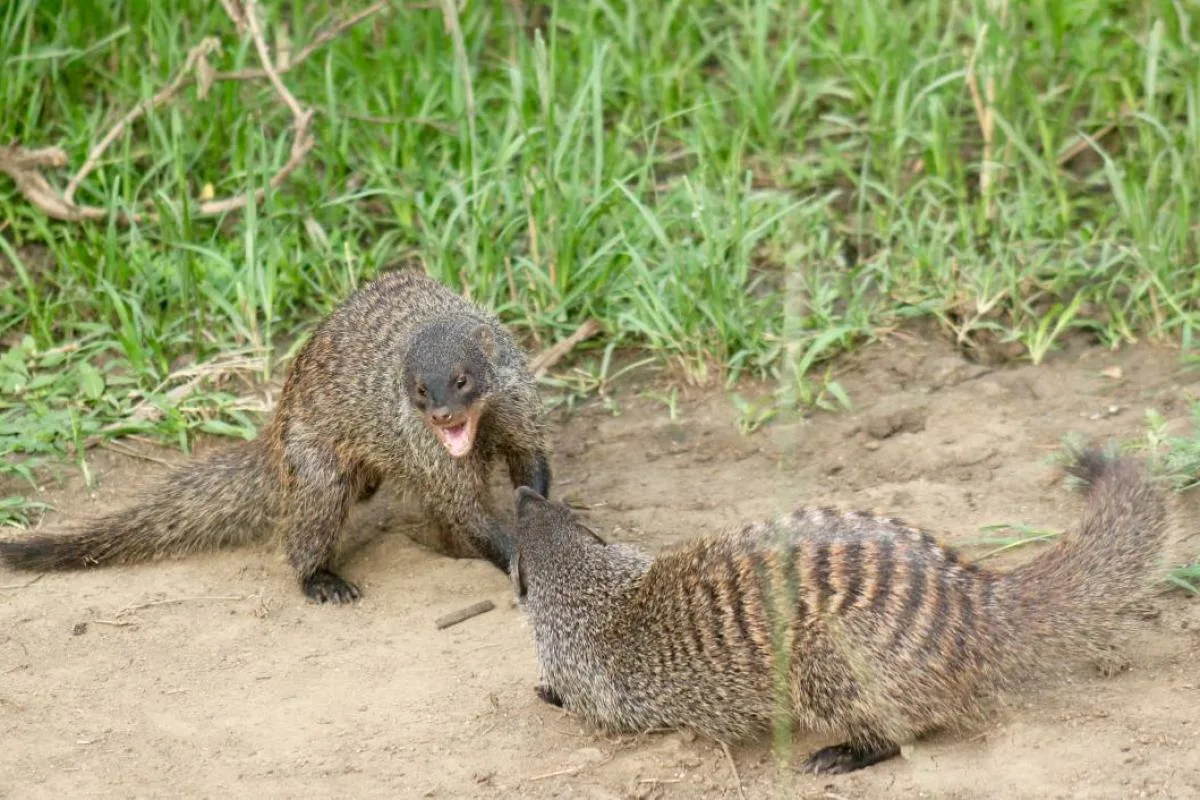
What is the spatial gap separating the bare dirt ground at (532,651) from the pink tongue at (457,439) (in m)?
0.32

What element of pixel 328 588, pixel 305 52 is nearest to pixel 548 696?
pixel 328 588

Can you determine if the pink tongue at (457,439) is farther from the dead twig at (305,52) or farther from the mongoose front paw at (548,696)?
the dead twig at (305,52)

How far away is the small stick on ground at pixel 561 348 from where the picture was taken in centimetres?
498

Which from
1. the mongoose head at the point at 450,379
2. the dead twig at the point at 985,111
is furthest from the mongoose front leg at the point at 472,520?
the dead twig at the point at 985,111

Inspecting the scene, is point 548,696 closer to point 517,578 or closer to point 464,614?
point 517,578

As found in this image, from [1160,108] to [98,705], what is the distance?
3.87m

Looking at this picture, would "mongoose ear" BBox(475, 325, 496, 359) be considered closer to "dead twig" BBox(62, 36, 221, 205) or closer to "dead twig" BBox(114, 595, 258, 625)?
"dead twig" BBox(114, 595, 258, 625)

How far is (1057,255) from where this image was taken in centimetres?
518

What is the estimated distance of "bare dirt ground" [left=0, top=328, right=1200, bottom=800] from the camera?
126 inches

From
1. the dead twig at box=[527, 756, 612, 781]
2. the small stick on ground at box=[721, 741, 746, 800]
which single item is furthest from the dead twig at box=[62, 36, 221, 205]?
the small stick on ground at box=[721, 741, 746, 800]

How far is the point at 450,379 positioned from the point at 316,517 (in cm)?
57

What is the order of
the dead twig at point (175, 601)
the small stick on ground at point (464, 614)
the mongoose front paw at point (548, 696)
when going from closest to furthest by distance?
the mongoose front paw at point (548, 696)
the small stick on ground at point (464, 614)
the dead twig at point (175, 601)

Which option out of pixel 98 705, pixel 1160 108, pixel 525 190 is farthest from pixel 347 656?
pixel 1160 108

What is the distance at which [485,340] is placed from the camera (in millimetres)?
4270
